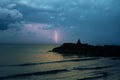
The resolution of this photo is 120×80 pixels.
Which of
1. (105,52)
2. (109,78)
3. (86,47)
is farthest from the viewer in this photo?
(86,47)

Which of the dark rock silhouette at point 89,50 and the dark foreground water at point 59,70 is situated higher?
the dark rock silhouette at point 89,50

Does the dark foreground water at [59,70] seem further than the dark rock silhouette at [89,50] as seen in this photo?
No

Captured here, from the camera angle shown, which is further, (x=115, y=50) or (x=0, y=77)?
(x=115, y=50)

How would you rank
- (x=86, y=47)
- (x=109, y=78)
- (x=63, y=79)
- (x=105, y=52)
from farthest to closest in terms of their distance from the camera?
(x=86, y=47) < (x=105, y=52) < (x=109, y=78) < (x=63, y=79)

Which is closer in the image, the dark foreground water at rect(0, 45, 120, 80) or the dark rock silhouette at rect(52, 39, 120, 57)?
the dark foreground water at rect(0, 45, 120, 80)

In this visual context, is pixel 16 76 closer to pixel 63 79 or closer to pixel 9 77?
pixel 9 77

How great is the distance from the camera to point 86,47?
281ft

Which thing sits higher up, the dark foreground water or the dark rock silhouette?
the dark rock silhouette

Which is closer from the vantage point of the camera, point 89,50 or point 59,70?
point 59,70

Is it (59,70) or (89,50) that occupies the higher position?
(89,50)

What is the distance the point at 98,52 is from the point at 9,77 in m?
52.4

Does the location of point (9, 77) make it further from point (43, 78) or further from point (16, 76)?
point (43, 78)

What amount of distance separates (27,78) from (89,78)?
23.2 ft

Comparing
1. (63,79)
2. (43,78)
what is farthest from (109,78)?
(43,78)
